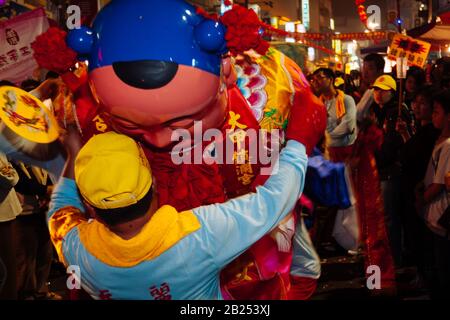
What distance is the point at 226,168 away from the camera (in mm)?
2105

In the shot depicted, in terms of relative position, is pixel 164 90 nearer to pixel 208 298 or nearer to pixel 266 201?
pixel 266 201

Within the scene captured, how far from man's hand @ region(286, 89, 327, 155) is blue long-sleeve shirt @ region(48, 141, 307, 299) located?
0.11 feet

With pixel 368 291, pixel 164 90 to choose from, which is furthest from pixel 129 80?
pixel 368 291

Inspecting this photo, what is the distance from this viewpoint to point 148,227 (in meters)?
1.69

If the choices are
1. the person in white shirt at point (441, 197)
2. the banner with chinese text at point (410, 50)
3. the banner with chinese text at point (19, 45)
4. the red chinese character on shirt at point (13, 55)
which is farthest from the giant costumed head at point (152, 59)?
the banner with chinese text at point (410, 50)

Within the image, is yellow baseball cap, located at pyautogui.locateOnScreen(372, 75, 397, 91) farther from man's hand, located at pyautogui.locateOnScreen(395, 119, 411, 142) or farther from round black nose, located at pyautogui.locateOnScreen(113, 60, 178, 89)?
round black nose, located at pyautogui.locateOnScreen(113, 60, 178, 89)

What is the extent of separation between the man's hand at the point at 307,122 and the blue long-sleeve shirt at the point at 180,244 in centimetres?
3

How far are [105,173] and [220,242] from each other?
1.30 ft

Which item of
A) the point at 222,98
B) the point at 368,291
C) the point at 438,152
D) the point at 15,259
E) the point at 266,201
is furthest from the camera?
the point at 368,291

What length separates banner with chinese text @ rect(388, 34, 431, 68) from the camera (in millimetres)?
6668

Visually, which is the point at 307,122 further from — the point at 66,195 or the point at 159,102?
the point at 66,195

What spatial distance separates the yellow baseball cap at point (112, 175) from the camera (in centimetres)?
163

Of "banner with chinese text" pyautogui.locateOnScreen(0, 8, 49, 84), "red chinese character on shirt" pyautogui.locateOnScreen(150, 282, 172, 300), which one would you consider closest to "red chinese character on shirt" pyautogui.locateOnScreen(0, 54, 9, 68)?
"banner with chinese text" pyautogui.locateOnScreen(0, 8, 49, 84)

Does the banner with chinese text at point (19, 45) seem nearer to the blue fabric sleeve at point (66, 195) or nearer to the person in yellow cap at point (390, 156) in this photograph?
the person in yellow cap at point (390, 156)
